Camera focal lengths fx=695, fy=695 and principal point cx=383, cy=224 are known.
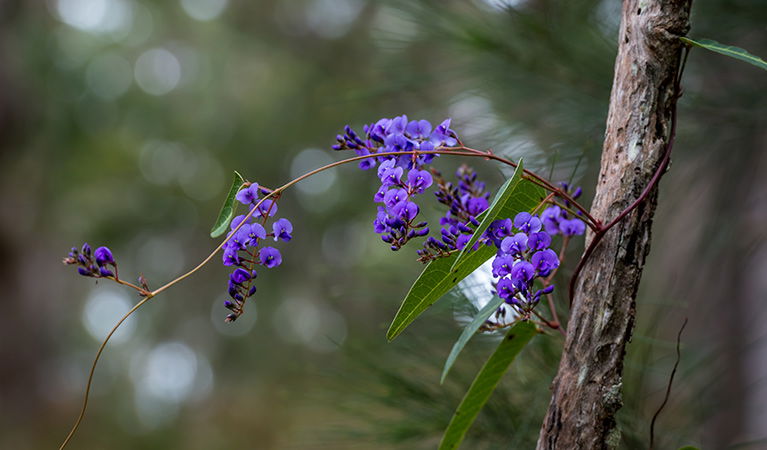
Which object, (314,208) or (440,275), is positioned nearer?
(440,275)

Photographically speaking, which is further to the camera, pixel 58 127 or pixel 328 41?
pixel 58 127

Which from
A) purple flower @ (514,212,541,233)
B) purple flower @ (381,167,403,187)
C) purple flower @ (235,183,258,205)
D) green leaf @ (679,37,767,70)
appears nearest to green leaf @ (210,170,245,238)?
purple flower @ (235,183,258,205)

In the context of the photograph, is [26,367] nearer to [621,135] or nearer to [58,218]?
[58,218]

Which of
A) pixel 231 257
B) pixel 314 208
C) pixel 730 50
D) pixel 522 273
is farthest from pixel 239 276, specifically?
pixel 314 208

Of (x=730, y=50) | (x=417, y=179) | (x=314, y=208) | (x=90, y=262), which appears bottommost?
(x=90, y=262)

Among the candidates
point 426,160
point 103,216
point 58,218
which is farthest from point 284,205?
point 426,160

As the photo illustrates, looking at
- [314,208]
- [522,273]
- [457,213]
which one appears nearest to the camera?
[522,273]

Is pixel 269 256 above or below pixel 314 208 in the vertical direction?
below

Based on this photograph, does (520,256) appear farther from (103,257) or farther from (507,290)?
(103,257)

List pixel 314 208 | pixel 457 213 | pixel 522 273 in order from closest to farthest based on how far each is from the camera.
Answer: pixel 522 273, pixel 457 213, pixel 314 208
